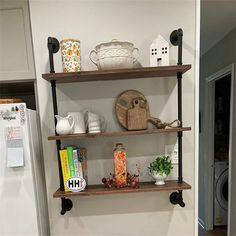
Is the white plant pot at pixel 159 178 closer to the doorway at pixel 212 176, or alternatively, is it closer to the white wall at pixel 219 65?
the white wall at pixel 219 65

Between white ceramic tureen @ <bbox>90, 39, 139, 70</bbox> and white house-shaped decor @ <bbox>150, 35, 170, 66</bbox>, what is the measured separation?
0.16 metres

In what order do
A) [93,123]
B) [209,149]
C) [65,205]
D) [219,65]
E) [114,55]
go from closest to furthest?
[114,55]
[93,123]
[65,205]
[219,65]
[209,149]

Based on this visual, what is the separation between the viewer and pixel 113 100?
134 centimetres

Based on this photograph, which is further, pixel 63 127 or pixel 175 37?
pixel 175 37

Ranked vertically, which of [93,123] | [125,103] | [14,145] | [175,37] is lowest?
[14,145]

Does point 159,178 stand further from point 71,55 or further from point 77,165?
point 71,55

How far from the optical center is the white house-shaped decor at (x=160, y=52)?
46.3 inches

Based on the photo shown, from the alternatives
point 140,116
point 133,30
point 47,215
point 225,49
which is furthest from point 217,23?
point 47,215

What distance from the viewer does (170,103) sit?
1346 millimetres

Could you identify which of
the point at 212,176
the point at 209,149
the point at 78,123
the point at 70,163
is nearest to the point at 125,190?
the point at 70,163

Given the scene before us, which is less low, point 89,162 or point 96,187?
point 89,162

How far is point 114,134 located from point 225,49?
208cm

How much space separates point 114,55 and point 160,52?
30 cm

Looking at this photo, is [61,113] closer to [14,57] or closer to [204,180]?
[14,57]
